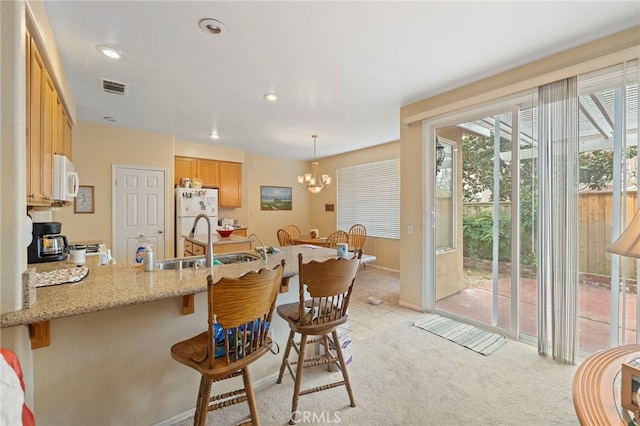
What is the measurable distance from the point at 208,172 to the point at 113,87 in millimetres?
2795

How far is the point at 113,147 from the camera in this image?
4.46 metres

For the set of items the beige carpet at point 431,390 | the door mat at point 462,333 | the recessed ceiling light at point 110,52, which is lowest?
the beige carpet at point 431,390

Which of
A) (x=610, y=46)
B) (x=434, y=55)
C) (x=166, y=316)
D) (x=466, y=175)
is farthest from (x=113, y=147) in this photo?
(x=610, y=46)

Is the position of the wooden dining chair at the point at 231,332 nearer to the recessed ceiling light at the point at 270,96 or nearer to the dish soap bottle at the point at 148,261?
the dish soap bottle at the point at 148,261

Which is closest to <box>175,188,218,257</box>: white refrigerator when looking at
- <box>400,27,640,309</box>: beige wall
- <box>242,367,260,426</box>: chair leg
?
<box>400,27,640,309</box>: beige wall

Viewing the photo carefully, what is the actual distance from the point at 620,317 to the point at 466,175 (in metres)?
1.73

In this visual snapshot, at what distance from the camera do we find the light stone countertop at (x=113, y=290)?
1115mm

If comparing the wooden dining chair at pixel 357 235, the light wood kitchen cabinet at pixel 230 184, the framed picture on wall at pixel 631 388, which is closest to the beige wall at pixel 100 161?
the light wood kitchen cabinet at pixel 230 184

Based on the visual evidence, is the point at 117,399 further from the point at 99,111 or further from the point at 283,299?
the point at 99,111

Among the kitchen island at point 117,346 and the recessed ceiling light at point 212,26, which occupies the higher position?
the recessed ceiling light at point 212,26

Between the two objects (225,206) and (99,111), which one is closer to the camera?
(99,111)

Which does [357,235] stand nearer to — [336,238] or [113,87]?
[336,238]

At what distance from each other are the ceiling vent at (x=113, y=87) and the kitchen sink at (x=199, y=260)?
214cm

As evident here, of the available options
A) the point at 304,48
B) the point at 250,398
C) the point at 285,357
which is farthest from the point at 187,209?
the point at 250,398
